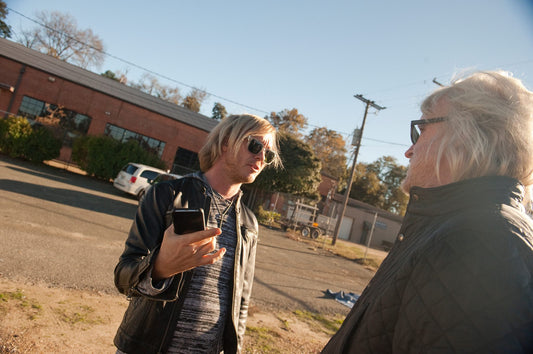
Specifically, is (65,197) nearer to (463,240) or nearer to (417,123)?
(417,123)

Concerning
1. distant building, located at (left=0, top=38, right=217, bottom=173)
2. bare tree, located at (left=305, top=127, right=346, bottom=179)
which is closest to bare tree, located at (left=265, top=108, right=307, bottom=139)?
bare tree, located at (left=305, top=127, right=346, bottom=179)

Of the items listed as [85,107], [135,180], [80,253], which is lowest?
[80,253]

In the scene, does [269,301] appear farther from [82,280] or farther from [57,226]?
[57,226]

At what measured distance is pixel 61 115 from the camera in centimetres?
2572

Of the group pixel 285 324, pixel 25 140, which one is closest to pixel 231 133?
pixel 285 324

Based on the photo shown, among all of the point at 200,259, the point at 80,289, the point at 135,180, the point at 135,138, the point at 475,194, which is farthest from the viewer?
the point at 135,138

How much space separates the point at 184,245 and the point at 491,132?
1.32 m

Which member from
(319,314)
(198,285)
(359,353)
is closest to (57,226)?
(319,314)

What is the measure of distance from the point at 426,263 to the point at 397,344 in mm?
248

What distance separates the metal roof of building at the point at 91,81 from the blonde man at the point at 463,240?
29.0 metres

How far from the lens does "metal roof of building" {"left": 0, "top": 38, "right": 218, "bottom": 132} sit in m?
25.9

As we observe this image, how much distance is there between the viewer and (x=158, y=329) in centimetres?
172

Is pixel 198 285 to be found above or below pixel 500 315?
below

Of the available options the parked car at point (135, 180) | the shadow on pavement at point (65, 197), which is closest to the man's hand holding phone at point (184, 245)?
the shadow on pavement at point (65, 197)
